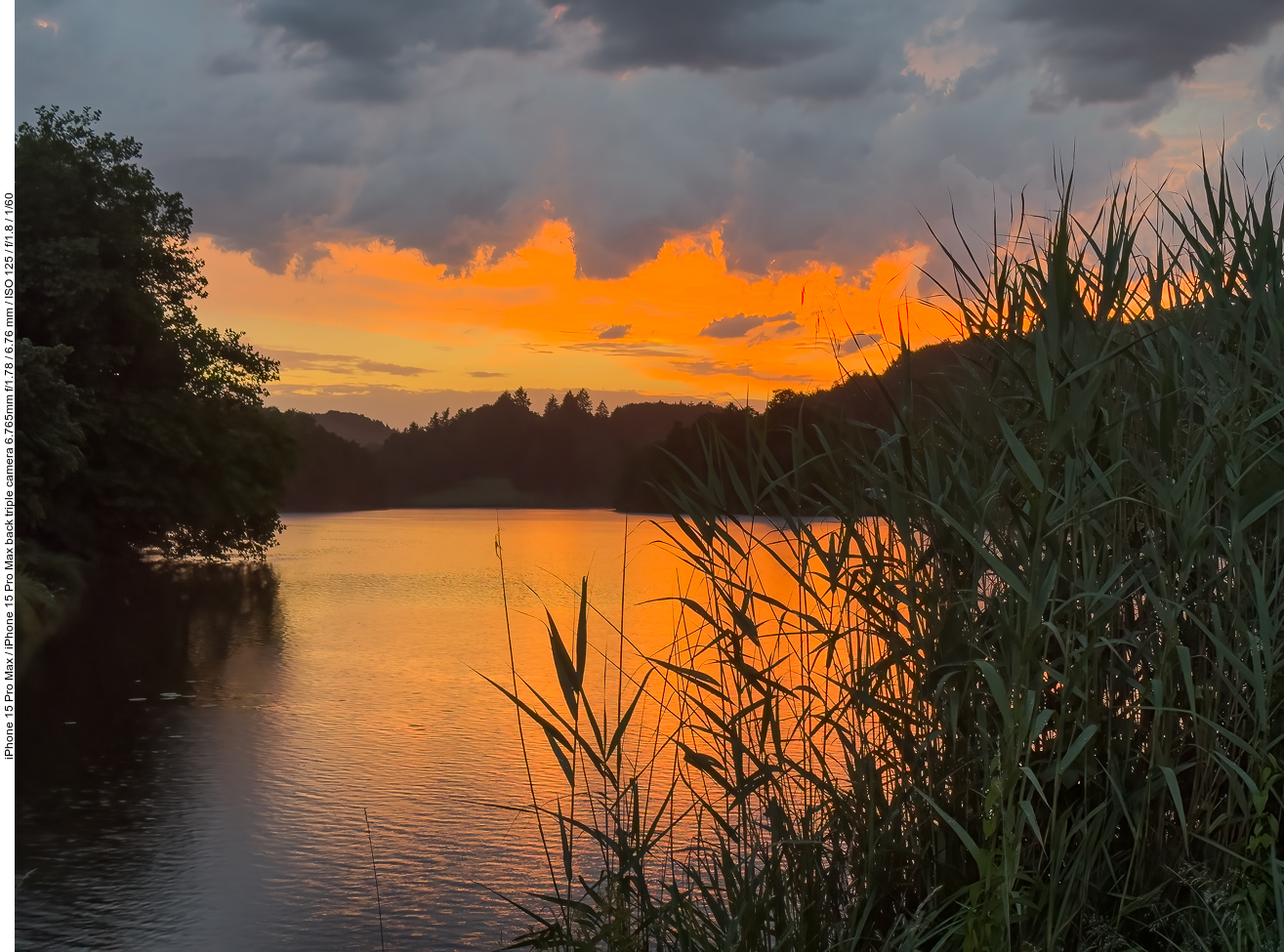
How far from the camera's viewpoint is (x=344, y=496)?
422 feet

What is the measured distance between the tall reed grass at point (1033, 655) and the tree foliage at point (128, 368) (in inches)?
843

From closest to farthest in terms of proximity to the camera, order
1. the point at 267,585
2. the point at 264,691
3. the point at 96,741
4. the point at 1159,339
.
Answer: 1. the point at 1159,339
2. the point at 96,741
3. the point at 264,691
4. the point at 267,585

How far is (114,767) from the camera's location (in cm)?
993

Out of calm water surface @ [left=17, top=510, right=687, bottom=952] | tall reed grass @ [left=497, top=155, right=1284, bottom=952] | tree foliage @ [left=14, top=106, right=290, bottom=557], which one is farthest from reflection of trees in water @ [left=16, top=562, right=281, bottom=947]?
tree foliage @ [left=14, top=106, right=290, bottom=557]

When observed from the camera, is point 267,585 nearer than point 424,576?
Yes

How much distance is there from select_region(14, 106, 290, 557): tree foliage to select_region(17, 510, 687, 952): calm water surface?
824cm

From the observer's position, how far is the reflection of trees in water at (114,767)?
659 cm

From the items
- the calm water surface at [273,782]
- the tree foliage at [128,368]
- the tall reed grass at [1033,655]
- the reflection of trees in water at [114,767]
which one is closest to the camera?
the tall reed grass at [1033,655]

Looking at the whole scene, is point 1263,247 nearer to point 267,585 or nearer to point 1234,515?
point 1234,515

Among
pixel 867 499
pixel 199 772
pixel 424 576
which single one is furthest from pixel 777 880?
pixel 424 576

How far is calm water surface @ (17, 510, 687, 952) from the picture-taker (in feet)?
21.0

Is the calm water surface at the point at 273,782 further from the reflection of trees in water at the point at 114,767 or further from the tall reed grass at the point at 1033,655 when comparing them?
the tall reed grass at the point at 1033,655

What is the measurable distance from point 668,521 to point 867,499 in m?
0.92

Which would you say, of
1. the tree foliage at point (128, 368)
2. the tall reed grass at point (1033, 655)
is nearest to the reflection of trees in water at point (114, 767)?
the tall reed grass at point (1033, 655)
